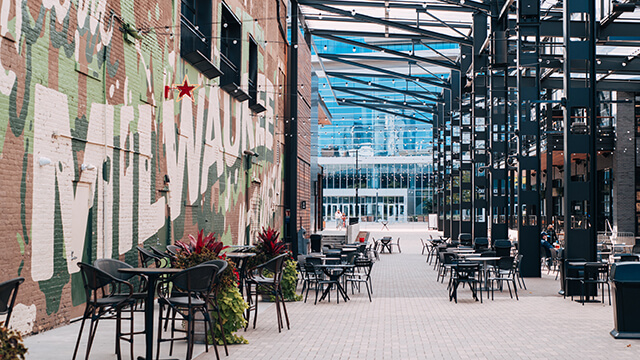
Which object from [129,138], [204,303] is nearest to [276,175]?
[129,138]

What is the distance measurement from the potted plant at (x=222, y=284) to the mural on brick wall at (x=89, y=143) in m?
1.88

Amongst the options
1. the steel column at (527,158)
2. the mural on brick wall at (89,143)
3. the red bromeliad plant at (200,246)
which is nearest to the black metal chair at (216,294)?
the red bromeliad plant at (200,246)

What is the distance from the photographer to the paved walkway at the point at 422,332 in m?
7.86

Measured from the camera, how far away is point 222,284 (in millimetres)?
8359

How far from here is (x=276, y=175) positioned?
26.2m

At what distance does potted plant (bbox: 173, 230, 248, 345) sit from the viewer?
805 cm

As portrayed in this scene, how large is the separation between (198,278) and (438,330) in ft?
13.3

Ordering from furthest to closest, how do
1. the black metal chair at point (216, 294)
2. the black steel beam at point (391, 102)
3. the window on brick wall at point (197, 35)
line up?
the black steel beam at point (391, 102) < the window on brick wall at point (197, 35) < the black metal chair at point (216, 294)

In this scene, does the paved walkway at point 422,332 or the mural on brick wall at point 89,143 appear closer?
the paved walkway at point 422,332

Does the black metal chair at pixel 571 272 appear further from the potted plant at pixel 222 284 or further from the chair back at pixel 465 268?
the potted plant at pixel 222 284

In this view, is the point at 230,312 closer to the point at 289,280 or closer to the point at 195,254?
the point at 195,254

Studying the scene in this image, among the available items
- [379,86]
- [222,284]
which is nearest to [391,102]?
[379,86]

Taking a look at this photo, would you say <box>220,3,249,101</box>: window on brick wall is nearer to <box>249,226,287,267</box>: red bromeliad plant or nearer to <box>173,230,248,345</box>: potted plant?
<box>249,226,287,267</box>: red bromeliad plant

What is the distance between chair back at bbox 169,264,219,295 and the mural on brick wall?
225cm
